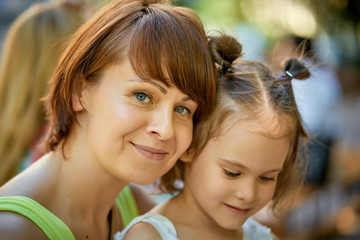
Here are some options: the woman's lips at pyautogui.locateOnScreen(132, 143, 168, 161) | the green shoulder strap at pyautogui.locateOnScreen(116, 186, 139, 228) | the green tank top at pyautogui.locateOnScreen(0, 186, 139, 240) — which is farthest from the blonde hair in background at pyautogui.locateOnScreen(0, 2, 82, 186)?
the woman's lips at pyautogui.locateOnScreen(132, 143, 168, 161)

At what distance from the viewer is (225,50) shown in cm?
178

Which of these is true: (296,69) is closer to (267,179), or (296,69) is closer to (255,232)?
(267,179)

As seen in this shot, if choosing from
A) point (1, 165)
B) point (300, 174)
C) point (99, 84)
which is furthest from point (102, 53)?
point (1, 165)

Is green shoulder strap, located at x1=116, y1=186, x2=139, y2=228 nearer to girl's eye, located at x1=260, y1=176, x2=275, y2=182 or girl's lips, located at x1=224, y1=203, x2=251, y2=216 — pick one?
girl's lips, located at x1=224, y1=203, x2=251, y2=216

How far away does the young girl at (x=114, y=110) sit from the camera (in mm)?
1572

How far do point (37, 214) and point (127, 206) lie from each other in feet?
2.21

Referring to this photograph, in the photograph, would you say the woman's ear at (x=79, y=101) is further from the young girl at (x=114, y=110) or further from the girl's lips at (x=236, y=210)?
the girl's lips at (x=236, y=210)

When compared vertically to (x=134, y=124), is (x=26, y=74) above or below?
below

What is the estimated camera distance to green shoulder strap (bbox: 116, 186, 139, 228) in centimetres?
212

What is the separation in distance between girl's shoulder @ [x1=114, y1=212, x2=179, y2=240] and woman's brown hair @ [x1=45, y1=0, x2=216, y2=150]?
418 mm

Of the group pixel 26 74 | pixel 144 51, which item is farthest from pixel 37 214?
Result: pixel 26 74

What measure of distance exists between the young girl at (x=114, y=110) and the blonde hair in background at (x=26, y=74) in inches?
42.9

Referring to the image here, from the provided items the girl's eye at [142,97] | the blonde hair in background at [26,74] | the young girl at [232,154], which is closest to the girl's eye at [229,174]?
the young girl at [232,154]

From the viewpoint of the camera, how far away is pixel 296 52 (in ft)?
6.98
